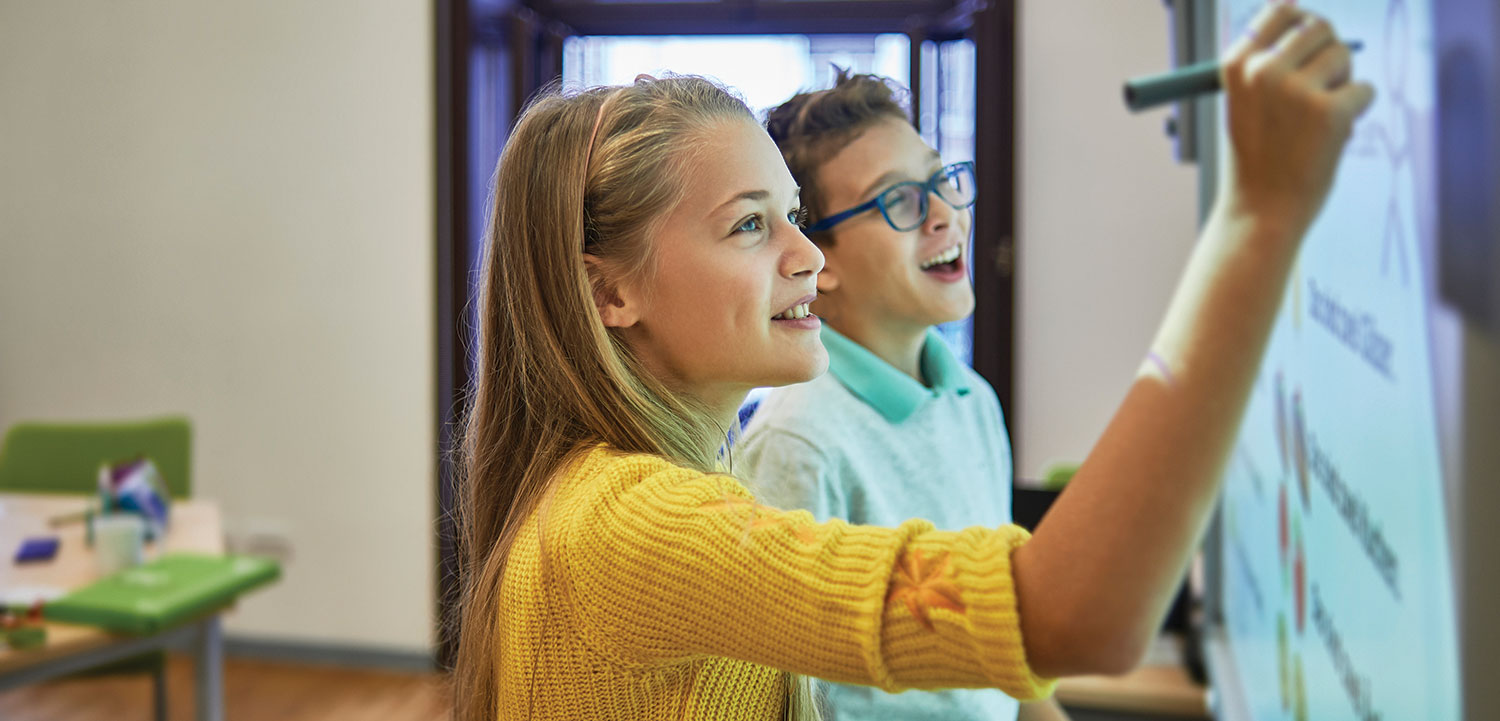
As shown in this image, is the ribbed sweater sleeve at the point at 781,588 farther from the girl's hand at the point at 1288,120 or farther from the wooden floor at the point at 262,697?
the wooden floor at the point at 262,697

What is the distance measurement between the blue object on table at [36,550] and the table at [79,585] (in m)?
0.02

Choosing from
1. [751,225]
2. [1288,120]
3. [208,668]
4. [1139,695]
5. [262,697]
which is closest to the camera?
[1288,120]

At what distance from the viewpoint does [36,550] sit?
260 centimetres

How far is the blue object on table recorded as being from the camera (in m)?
2.56

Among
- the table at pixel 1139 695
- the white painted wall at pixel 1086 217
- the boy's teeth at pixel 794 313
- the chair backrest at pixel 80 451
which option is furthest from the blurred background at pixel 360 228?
the boy's teeth at pixel 794 313

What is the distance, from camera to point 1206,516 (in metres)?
0.60

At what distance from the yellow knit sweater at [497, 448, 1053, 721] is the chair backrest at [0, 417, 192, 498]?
2824 millimetres

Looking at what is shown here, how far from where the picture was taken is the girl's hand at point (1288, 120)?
59cm

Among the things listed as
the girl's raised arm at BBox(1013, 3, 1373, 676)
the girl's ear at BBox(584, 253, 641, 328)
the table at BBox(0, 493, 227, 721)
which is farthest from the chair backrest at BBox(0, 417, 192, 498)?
the girl's raised arm at BBox(1013, 3, 1373, 676)

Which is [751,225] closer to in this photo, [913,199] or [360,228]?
[913,199]

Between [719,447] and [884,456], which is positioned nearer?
[719,447]

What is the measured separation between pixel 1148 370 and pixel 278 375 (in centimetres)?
406

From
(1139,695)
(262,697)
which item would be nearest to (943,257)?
(1139,695)

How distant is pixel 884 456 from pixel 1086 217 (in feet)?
8.25
